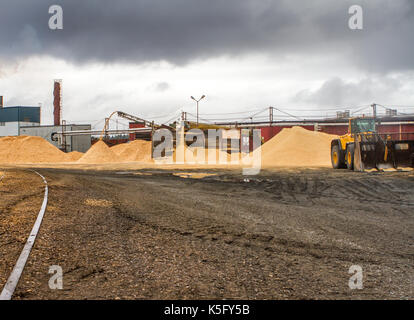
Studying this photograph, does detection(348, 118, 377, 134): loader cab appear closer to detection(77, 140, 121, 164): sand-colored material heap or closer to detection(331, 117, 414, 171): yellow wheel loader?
detection(331, 117, 414, 171): yellow wheel loader

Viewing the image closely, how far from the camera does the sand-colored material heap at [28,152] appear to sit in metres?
38.4

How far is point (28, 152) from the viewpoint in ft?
129

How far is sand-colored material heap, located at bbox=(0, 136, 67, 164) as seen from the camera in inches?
1511

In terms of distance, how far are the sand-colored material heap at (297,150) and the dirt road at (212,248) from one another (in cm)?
1670

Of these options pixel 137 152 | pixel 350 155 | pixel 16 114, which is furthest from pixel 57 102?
pixel 350 155

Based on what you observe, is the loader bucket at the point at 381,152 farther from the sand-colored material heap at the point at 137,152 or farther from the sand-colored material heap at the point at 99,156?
the sand-colored material heap at the point at 99,156

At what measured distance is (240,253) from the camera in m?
3.78

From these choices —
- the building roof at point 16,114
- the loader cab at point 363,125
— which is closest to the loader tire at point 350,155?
the loader cab at point 363,125

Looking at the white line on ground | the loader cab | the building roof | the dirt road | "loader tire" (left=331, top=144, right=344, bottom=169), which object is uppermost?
the building roof

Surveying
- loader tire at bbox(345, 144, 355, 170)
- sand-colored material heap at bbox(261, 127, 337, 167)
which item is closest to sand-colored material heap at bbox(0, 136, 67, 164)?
sand-colored material heap at bbox(261, 127, 337, 167)

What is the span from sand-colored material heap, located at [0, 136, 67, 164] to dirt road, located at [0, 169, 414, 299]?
113 feet

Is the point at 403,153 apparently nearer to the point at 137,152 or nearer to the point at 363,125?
the point at 363,125
